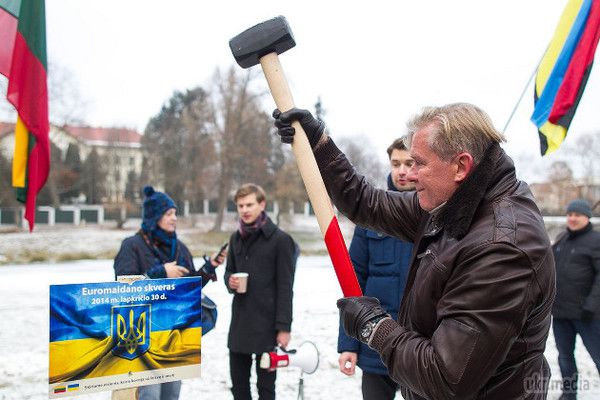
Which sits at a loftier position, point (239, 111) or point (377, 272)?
point (239, 111)

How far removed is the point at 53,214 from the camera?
1330 inches

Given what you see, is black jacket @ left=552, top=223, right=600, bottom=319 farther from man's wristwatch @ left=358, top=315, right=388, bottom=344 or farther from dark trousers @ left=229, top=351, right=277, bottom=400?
man's wristwatch @ left=358, top=315, right=388, bottom=344

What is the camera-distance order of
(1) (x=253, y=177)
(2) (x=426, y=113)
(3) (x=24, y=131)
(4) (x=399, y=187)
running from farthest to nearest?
(1) (x=253, y=177)
(3) (x=24, y=131)
(4) (x=399, y=187)
(2) (x=426, y=113)

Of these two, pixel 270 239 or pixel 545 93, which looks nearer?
pixel 270 239

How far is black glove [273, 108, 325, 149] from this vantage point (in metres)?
2.01

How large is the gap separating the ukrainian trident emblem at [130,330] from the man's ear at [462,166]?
1511mm

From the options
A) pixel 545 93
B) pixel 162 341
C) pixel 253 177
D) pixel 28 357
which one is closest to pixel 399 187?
pixel 162 341

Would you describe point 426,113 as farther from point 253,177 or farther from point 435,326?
point 253,177

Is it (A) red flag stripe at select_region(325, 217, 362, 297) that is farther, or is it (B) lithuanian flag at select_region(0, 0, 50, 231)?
(B) lithuanian flag at select_region(0, 0, 50, 231)

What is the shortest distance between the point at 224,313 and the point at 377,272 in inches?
214

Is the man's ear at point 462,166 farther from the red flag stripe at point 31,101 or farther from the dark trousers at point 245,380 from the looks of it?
the red flag stripe at point 31,101

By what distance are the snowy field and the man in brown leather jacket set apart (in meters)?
3.54

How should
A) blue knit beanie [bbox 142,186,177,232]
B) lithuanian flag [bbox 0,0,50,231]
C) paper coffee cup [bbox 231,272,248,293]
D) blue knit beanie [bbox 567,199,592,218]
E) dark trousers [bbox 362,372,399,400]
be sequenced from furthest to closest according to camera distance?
blue knit beanie [bbox 567,199,592,218] → paper coffee cup [bbox 231,272,248,293] → blue knit beanie [bbox 142,186,177,232] → lithuanian flag [bbox 0,0,50,231] → dark trousers [bbox 362,372,399,400]

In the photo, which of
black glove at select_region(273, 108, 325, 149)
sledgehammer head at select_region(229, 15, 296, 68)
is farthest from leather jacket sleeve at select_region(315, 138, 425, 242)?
sledgehammer head at select_region(229, 15, 296, 68)
